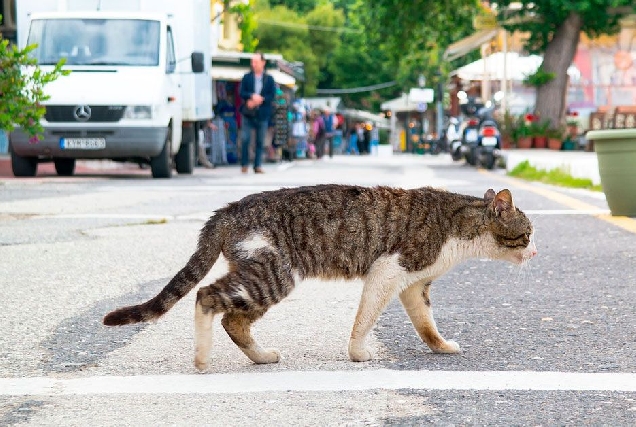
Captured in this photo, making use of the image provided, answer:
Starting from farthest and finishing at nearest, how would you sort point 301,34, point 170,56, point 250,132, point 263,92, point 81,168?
point 301,34 < point 81,168 < point 250,132 < point 263,92 < point 170,56

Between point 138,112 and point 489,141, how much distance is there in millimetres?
10144

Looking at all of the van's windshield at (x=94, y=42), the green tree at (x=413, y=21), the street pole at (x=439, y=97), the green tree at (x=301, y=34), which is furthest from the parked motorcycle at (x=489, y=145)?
the green tree at (x=301, y=34)

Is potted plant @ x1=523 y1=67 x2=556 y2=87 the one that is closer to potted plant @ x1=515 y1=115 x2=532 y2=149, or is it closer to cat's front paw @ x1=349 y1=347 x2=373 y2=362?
potted plant @ x1=515 y1=115 x2=532 y2=149

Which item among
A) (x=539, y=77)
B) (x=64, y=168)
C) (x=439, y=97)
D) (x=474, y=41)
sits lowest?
(x=64, y=168)

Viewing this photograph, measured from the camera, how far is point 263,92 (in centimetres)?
2220

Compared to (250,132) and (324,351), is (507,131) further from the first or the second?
(324,351)

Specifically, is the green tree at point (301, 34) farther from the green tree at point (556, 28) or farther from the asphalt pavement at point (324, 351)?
the asphalt pavement at point (324, 351)

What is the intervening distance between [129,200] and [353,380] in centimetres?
1019

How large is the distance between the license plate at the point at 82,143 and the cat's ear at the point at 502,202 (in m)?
14.4

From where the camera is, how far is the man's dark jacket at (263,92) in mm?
22094

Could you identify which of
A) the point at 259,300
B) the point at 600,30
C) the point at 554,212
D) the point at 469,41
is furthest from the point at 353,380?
the point at 469,41

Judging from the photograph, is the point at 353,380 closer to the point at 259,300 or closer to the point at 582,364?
the point at 259,300

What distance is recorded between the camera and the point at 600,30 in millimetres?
31734

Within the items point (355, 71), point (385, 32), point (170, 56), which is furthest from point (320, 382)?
point (355, 71)
